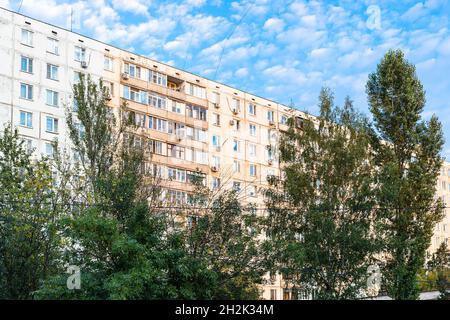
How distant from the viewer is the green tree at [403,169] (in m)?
30.8

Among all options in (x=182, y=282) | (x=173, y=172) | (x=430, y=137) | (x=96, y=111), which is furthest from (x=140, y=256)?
(x=173, y=172)

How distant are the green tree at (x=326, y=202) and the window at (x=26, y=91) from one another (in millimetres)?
22601

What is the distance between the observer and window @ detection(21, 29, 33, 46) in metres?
48.3

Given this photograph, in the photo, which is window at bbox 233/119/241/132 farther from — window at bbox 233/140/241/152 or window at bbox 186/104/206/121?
window at bbox 186/104/206/121

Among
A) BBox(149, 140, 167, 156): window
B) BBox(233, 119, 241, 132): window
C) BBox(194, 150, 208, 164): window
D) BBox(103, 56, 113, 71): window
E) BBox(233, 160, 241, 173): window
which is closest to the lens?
BBox(103, 56, 113, 71): window

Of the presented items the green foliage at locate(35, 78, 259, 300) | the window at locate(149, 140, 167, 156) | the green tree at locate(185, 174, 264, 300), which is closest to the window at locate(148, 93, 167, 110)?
the window at locate(149, 140, 167, 156)

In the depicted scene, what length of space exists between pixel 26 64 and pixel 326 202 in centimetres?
2676

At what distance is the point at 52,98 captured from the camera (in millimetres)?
49750

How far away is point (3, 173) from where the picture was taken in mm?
28266

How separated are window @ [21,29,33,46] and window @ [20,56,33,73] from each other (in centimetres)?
108

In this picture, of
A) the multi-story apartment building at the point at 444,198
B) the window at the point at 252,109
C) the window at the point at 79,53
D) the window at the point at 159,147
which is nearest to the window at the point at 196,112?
the window at the point at 159,147

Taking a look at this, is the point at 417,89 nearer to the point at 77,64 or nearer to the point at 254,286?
the point at 254,286

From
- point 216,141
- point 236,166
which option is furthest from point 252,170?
point 216,141
